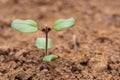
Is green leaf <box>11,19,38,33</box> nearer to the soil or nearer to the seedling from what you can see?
the seedling

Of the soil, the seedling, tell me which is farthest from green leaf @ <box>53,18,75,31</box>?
the soil

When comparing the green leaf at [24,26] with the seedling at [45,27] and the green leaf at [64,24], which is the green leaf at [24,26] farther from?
the green leaf at [64,24]

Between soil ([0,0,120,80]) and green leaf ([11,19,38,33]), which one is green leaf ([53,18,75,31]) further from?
soil ([0,0,120,80])

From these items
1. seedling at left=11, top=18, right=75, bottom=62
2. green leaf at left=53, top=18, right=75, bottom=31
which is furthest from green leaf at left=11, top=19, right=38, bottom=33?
green leaf at left=53, top=18, right=75, bottom=31

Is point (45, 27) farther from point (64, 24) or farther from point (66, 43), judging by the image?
point (66, 43)

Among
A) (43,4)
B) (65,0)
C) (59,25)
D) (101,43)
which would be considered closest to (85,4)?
(65,0)

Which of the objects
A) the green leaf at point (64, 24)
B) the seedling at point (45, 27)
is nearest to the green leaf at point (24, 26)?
the seedling at point (45, 27)

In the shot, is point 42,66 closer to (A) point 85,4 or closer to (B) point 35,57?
(B) point 35,57

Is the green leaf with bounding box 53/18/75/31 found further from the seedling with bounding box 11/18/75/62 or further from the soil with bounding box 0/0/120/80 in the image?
the soil with bounding box 0/0/120/80
